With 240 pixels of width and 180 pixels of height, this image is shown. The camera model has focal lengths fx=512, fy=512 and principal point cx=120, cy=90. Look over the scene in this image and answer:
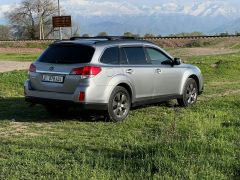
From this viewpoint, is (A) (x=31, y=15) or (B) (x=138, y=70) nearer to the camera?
(B) (x=138, y=70)

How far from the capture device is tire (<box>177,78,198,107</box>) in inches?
462

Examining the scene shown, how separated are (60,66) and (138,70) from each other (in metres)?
1.68

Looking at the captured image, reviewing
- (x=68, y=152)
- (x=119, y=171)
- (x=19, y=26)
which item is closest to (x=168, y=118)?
(x=68, y=152)

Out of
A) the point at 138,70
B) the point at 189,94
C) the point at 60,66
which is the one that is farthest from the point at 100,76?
the point at 189,94

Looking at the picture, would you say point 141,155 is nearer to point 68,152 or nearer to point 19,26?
point 68,152

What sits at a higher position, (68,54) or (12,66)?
(68,54)

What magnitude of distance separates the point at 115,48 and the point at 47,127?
209 centimetres

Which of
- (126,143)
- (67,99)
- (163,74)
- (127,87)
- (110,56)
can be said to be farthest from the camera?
(163,74)

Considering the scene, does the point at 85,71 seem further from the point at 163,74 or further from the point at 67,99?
the point at 163,74

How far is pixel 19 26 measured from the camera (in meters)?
94.0

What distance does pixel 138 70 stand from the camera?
10.3 m

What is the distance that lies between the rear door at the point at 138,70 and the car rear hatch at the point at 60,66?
2.89ft

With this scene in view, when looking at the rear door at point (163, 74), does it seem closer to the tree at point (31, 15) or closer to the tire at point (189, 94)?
the tire at point (189, 94)

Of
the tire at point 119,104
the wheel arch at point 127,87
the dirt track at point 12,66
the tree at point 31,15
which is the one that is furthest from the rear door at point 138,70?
the tree at point 31,15
